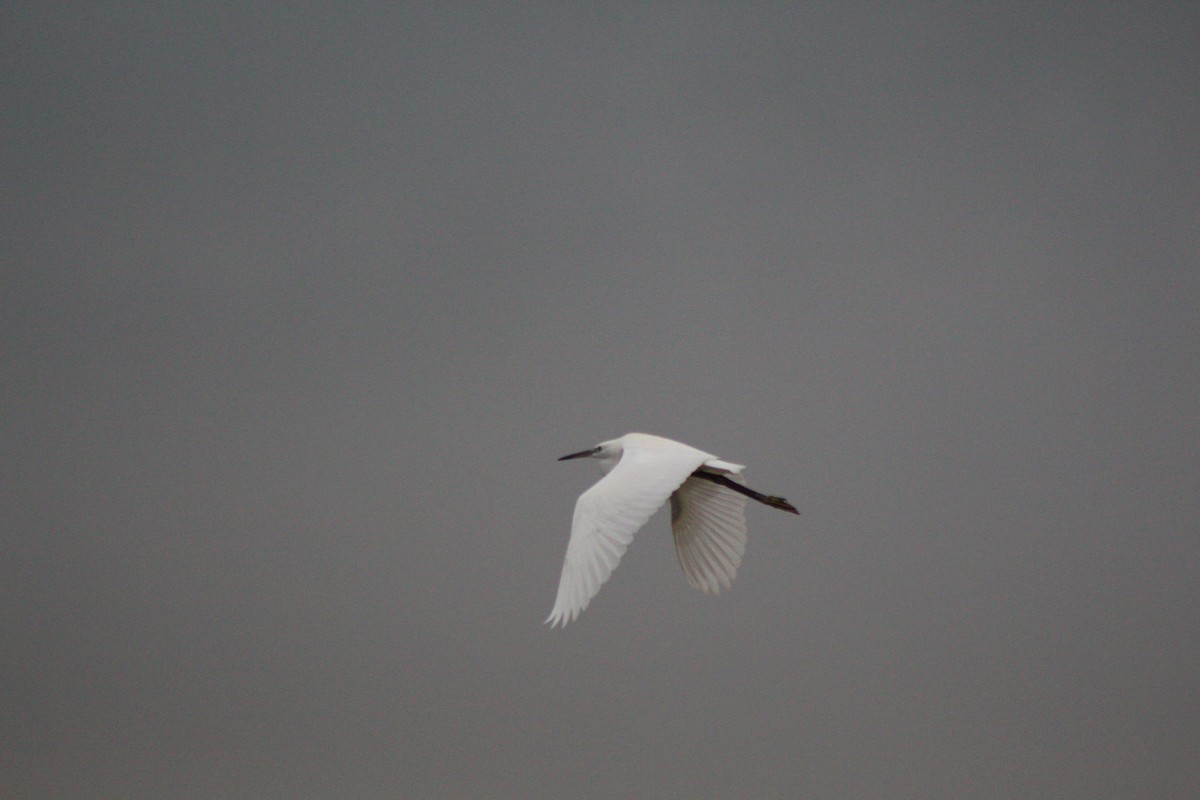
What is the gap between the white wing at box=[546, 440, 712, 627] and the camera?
4.07 ft

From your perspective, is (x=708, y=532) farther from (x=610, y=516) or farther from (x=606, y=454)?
(x=610, y=516)

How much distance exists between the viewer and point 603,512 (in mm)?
1355

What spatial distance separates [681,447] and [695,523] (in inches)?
8.3

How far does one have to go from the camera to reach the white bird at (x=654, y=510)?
50.2 inches

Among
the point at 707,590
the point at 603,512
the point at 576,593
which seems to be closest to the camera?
the point at 576,593

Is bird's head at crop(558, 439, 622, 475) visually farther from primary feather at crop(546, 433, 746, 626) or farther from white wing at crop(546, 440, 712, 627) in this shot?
white wing at crop(546, 440, 712, 627)

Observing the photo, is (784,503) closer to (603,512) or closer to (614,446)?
(614,446)

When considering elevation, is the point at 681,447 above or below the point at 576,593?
above

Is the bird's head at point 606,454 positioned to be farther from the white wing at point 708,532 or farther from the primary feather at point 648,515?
the white wing at point 708,532

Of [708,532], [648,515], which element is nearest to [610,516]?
[648,515]

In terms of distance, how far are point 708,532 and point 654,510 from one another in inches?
15.5

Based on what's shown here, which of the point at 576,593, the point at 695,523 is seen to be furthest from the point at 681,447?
the point at 576,593

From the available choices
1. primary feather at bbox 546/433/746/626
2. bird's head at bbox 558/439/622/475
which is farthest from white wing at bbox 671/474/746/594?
bird's head at bbox 558/439/622/475

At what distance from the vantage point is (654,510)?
1.37m
